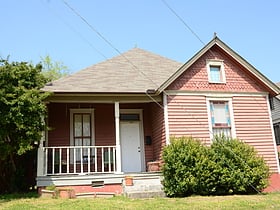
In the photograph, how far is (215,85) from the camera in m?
12.7

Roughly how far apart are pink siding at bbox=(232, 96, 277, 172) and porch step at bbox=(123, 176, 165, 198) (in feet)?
12.4

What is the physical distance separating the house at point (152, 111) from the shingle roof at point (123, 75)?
0.12 ft

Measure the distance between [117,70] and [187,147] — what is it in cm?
497

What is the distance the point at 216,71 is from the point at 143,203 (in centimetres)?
647

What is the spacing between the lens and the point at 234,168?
10711 millimetres

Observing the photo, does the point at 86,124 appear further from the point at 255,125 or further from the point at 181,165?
the point at 255,125

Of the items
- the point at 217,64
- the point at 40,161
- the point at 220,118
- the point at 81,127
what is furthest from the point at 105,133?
the point at 217,64

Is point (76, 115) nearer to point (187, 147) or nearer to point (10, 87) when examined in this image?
point (10, 87)

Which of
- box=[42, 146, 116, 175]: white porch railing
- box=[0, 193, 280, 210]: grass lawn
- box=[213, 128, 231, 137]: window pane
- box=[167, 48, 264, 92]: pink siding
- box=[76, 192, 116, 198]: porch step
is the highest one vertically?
box=[167, 48, 264, 92]: pink siding

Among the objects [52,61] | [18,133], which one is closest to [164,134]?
[18,133]

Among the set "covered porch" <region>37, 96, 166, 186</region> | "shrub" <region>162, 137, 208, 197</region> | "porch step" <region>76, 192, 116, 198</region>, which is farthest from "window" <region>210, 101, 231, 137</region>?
"porch step" <region>76, 192, 116, 198</region>

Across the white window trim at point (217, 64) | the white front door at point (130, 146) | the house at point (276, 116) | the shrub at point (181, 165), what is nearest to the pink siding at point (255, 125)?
the white window trim at point (217, 64)

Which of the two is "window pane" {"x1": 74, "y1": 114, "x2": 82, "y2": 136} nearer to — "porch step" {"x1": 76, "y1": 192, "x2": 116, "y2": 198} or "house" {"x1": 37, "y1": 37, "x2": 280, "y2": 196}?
"house" {"x1": 37, "y1": 37, "x2": 280, "y2": 196}

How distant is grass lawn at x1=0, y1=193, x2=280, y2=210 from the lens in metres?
8.28
